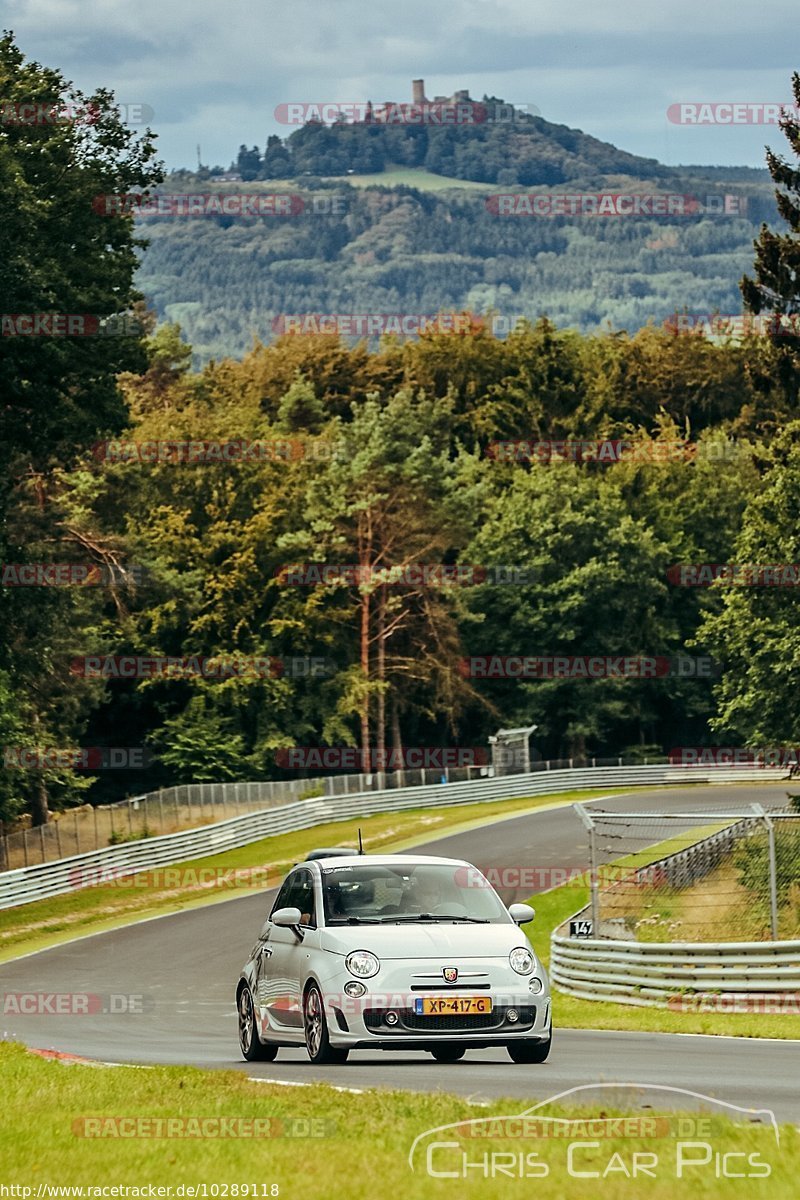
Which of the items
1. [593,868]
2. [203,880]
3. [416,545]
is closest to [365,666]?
[416,545]

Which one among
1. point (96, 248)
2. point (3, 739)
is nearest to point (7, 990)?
point (3, 739)

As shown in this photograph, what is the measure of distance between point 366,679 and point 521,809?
1223cm

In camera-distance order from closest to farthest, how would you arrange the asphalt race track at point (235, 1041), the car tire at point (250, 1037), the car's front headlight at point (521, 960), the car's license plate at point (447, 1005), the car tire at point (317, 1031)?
the asphalt race track at point (235, 1041) → the car's license plate at point (447, 1005) → the car's front headlight at point (521, 960) → the car tire at point (317, 1031) → the car tire at point (250, 1037)

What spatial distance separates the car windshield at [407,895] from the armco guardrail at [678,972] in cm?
856

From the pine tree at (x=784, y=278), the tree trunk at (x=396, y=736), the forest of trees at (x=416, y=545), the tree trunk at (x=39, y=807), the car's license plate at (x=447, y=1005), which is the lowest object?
the tree trunk at (x=396, y=736)

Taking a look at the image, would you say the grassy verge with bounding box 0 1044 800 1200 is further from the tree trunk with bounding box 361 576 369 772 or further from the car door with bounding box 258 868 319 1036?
the tree trunk with bounding box 361 576 369 772

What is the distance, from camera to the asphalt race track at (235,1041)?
13.6 metres

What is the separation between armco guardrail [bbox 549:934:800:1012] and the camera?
23875 mm

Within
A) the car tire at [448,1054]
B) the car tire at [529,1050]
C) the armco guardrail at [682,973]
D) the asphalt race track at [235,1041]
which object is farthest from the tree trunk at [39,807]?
the car tire at [529,1050]

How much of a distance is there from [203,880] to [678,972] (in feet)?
101

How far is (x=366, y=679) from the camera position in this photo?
83.7 meters

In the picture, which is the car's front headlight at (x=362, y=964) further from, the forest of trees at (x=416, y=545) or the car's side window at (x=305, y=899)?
the forest of trees at (x=416, y=545)

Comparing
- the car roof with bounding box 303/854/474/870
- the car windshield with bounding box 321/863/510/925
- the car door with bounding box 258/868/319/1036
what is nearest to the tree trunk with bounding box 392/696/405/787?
the car door with bounding box 258/868/319/1036

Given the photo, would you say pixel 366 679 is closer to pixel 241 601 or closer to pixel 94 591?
pixel 241 601
